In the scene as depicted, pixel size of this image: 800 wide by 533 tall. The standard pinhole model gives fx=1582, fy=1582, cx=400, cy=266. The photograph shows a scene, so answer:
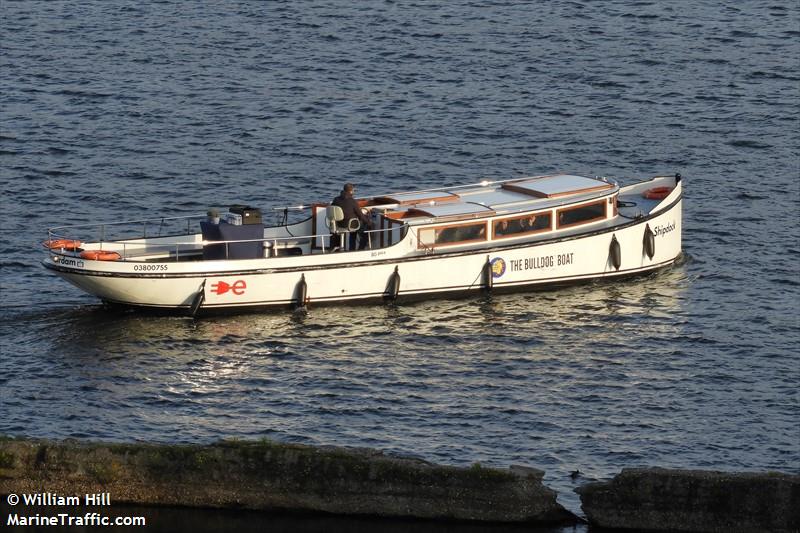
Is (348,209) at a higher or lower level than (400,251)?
higher

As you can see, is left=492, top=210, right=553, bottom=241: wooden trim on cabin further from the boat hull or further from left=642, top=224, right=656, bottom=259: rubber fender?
left=642, top=224, right=656, bottom=259: rubber fender

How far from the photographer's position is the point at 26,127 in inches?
2350

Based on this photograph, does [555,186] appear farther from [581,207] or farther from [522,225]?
[522,225]

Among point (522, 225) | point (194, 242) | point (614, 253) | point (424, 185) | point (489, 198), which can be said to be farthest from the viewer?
point (424, 185)

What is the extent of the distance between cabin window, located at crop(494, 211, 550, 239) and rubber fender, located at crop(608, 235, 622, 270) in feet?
6.21

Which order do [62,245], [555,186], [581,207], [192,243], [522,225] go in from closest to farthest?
[62,245] → [192,243] → [522,225] → [581,207] → [555,186]

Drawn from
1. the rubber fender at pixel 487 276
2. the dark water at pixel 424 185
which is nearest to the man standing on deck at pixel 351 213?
the dark water at pixel 424 185

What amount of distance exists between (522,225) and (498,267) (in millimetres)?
1615

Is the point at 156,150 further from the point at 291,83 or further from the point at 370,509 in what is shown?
the point at 370,509

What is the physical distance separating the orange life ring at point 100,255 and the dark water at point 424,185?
1.70 metres

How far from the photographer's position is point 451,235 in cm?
4338

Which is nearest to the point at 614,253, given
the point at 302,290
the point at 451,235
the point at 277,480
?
the point at 451,235

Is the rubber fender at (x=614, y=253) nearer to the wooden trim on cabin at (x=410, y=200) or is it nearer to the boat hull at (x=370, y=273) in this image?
the boat hull at (x=370, y=273)
